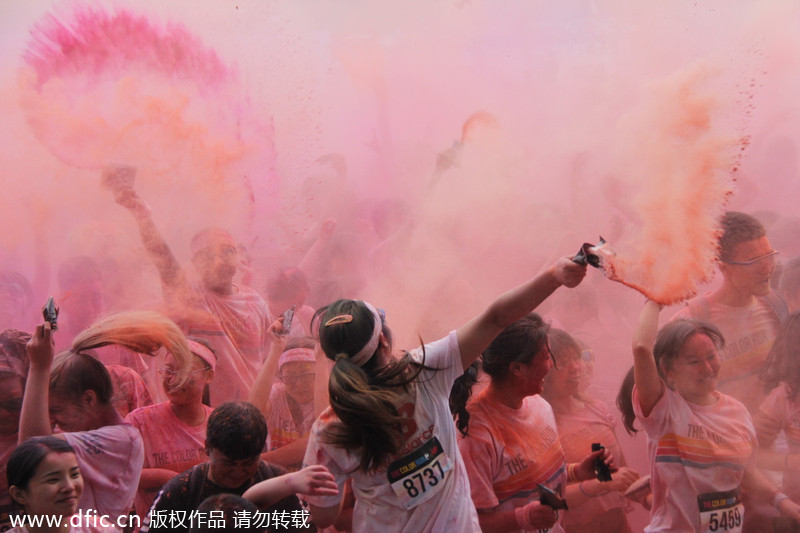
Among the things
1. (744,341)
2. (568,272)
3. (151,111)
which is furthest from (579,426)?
(151,111)

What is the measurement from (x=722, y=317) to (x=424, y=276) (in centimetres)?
150

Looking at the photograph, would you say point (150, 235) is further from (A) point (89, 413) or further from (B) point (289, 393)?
(B) point (289, 393)

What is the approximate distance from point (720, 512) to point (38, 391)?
298cm

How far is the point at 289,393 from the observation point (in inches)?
141

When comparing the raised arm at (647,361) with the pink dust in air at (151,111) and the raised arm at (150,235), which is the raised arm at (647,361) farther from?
the raised arm at (150,235)

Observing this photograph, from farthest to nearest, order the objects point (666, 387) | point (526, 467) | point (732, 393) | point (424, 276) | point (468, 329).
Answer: point (424, 276), point (732, 393), point (666, 387), point (526, 467), point (468, 329)

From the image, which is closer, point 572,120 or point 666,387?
point 666,387

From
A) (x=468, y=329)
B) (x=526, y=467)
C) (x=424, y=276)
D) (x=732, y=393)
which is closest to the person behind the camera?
(x=468, y=329)

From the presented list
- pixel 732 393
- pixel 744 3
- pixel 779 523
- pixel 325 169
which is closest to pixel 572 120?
pixel 744 3

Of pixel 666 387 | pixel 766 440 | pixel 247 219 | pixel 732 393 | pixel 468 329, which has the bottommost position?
pixel 766 440

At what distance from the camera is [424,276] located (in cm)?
376

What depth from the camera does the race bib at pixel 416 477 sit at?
2.31 m

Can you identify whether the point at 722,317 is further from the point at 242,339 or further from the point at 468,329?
the point at 242,339

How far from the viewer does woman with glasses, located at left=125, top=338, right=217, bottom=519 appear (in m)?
3.29
